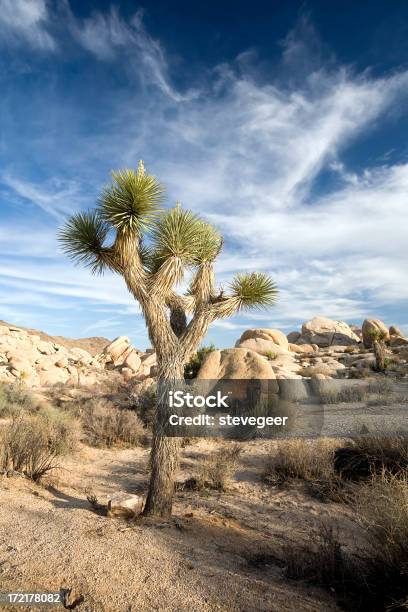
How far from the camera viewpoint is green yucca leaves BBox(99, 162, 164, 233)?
649 cm

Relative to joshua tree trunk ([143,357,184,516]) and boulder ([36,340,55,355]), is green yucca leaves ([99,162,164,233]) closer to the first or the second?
joshua tree trunk ([143,357,184,516])

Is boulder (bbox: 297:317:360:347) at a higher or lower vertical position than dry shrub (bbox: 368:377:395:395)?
higher

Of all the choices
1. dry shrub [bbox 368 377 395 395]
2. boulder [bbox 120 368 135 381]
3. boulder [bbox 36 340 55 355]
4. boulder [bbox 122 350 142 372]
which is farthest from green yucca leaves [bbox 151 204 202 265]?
boulder [bbox 36 340 55 355]

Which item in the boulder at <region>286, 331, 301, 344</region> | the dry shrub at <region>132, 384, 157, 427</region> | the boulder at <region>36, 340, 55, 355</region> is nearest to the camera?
the dry shrub at <region>132, 384, 157, 427</region>

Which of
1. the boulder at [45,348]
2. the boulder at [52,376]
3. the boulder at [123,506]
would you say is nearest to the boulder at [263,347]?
the boulder at [52,376]

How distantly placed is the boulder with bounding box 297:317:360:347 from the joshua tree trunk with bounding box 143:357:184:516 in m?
34.9

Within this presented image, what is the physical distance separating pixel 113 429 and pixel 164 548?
22.8 ft

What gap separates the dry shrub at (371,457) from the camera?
7379mm

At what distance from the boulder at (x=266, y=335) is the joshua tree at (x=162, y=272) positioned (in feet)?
83.9

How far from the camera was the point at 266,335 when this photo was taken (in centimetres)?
3256

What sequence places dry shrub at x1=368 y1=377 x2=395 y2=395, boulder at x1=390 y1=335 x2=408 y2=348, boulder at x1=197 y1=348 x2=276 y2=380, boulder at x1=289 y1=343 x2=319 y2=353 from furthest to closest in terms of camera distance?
boulder at x1=390 y1=335 x2=408 y2=348 < boulder at x1=289 y1=343 x2=319 y2=353 < dry shrub at x1=368 y1=377 x2=395 y2=395 < boulder at x1=197 y1=348 x2=276 y2=380

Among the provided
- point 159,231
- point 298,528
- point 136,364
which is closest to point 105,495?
point 298,528

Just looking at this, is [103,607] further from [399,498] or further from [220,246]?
[220,246]

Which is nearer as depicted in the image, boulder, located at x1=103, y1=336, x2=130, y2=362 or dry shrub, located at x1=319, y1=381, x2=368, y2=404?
dry shrub, located at x1=319, y1=381, x2=368, y2=404
